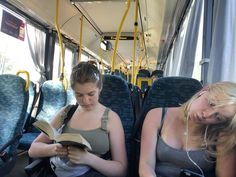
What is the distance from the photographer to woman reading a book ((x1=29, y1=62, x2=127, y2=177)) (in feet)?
5.08

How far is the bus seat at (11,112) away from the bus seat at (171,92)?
116 centimetres

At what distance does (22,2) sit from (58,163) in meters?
3.26

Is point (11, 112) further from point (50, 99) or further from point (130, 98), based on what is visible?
point (50, 99)

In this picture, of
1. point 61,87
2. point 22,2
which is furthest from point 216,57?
point 22,2

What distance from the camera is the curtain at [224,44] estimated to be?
196 cm

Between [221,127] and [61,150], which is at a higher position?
[221,127]

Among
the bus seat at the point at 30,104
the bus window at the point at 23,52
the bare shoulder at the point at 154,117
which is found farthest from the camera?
the bus window at the point at 23,52

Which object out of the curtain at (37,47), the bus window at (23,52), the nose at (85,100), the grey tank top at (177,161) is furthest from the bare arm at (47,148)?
the curtain at (37,47)

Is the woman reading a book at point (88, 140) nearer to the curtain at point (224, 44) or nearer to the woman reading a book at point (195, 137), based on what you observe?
the woman reading a book at point (195, 137)

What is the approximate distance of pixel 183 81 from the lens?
6.25 feet

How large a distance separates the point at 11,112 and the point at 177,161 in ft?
5.17

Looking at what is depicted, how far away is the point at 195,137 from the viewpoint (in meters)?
1.50

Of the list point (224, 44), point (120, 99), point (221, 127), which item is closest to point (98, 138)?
point (120, 99)

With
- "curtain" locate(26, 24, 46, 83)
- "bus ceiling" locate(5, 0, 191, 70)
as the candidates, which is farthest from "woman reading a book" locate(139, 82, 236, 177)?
"curtain" locate(26, 24, 46, 83)
